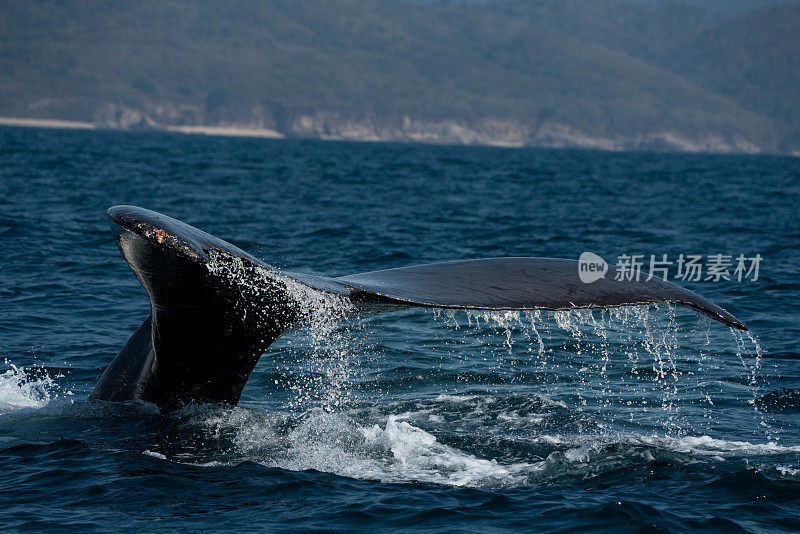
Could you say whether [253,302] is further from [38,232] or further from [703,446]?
[38,232]

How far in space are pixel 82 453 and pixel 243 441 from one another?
994 mm

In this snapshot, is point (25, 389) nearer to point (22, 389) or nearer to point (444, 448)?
point (22, 389)

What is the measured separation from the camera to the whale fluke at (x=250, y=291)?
4.36 meters

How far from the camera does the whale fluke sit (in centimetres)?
436

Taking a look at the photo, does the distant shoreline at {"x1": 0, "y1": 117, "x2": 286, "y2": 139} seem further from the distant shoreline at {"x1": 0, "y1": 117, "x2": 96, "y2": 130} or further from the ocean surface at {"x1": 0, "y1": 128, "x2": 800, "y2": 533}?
the ocean surface at {"x1": 0, "y1": 128, "x2": 800, "y2": 533}

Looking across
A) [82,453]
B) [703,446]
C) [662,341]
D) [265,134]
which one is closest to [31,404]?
[82,453]

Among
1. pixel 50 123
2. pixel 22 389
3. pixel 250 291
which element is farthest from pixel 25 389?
pixel 50 123

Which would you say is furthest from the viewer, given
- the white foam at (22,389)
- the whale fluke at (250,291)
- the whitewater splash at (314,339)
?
the white foam at (22,389)

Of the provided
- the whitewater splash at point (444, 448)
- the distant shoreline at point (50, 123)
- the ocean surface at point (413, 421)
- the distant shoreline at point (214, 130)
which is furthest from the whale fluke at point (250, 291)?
the distant shoreline at point (214, 130)

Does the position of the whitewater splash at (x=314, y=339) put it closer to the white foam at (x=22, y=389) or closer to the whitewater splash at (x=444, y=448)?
the whitewater splash at (x=444, y=448)

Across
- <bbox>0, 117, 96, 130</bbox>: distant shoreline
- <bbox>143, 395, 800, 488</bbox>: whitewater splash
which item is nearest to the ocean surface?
<bbox>143, 395, 800, 488</bbox>: whitewater splash

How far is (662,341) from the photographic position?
10391 mm

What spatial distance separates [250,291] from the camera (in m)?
4.64

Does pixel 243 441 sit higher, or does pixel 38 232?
pixel 38 232
